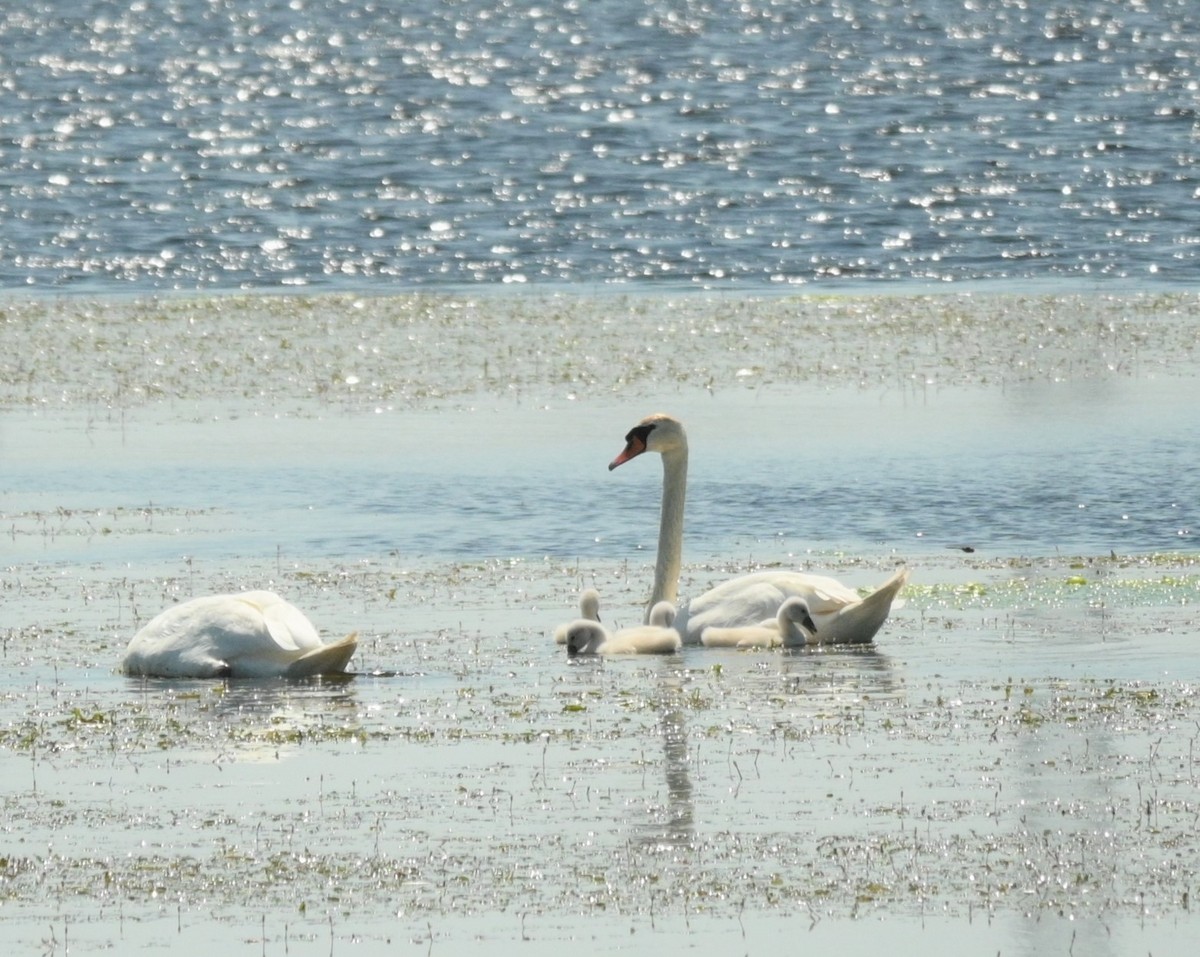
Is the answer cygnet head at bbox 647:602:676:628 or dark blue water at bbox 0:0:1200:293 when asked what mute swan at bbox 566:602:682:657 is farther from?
dark blue water at bbox 0:0:1200:293

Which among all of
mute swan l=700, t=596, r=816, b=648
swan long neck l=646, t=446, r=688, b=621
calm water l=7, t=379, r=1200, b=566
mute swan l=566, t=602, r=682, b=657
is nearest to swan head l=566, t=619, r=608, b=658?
mute swan l=566, t=602, r=682, b=657

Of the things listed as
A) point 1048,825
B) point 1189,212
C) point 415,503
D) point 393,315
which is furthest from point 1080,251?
point 1048,825

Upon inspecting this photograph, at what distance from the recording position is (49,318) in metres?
29.2

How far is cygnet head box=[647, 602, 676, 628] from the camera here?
13281mm

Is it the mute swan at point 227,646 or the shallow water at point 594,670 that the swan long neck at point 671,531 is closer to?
the shallow water at point 594,670

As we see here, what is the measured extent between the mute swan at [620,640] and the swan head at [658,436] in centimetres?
168

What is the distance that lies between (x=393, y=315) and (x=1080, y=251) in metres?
10.7

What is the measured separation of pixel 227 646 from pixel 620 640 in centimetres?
181

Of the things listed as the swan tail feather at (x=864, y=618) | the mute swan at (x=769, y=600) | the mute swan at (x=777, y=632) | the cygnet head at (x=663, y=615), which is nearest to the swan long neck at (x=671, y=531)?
the mute swan at (x=769, y=600)

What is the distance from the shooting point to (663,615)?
43.6 feet

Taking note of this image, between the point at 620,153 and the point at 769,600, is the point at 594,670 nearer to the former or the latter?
the point at 769,600

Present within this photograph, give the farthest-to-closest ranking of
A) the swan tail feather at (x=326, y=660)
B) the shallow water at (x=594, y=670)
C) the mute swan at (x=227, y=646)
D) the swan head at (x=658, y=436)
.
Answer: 1. the swan head at (x=658, y=436)
2. the mute swan at (x=227, y=646)
3. the swan tail feather at (x=326, y=660)
4. the shallow water at (x=594, y=670)

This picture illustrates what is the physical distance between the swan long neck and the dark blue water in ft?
60.7

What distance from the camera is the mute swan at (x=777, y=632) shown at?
1270 cm
